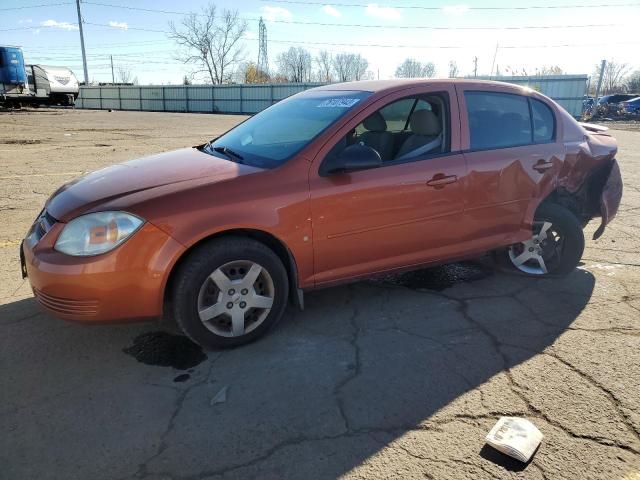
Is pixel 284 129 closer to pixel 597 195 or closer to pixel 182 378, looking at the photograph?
pixel 182 378

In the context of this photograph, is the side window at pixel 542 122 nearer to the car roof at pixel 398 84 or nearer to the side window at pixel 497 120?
the side window at pixel 497 120

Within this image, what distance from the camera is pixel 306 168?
10.5ft

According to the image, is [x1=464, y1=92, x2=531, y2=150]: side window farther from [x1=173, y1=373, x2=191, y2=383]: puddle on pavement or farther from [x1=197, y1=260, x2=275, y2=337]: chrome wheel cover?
[x1=173, y1=373, x2=191, y2=383]: puddle on pavement

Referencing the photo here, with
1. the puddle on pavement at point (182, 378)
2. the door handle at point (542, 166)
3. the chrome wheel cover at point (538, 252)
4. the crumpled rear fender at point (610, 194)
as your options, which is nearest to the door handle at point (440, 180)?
the door handle at point (542, 166)

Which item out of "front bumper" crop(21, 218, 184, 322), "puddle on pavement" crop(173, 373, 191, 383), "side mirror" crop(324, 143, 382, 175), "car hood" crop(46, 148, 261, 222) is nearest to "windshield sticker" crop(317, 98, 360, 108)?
A: "side mirror" crop(324, 143, 382, 175)

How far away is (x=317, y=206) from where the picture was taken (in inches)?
127

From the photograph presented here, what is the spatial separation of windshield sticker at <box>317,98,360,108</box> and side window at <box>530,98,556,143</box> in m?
1.70

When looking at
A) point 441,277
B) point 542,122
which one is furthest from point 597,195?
point 441,277

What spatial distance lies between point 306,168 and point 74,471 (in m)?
2.07

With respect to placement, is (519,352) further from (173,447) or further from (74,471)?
(74,471)

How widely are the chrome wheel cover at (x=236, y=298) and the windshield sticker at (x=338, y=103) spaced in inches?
53.5

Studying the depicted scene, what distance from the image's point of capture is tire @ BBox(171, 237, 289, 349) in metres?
2.96

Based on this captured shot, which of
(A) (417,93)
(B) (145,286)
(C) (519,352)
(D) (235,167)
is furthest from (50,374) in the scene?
(A) (417,93)

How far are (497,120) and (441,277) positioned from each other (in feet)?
4.70
